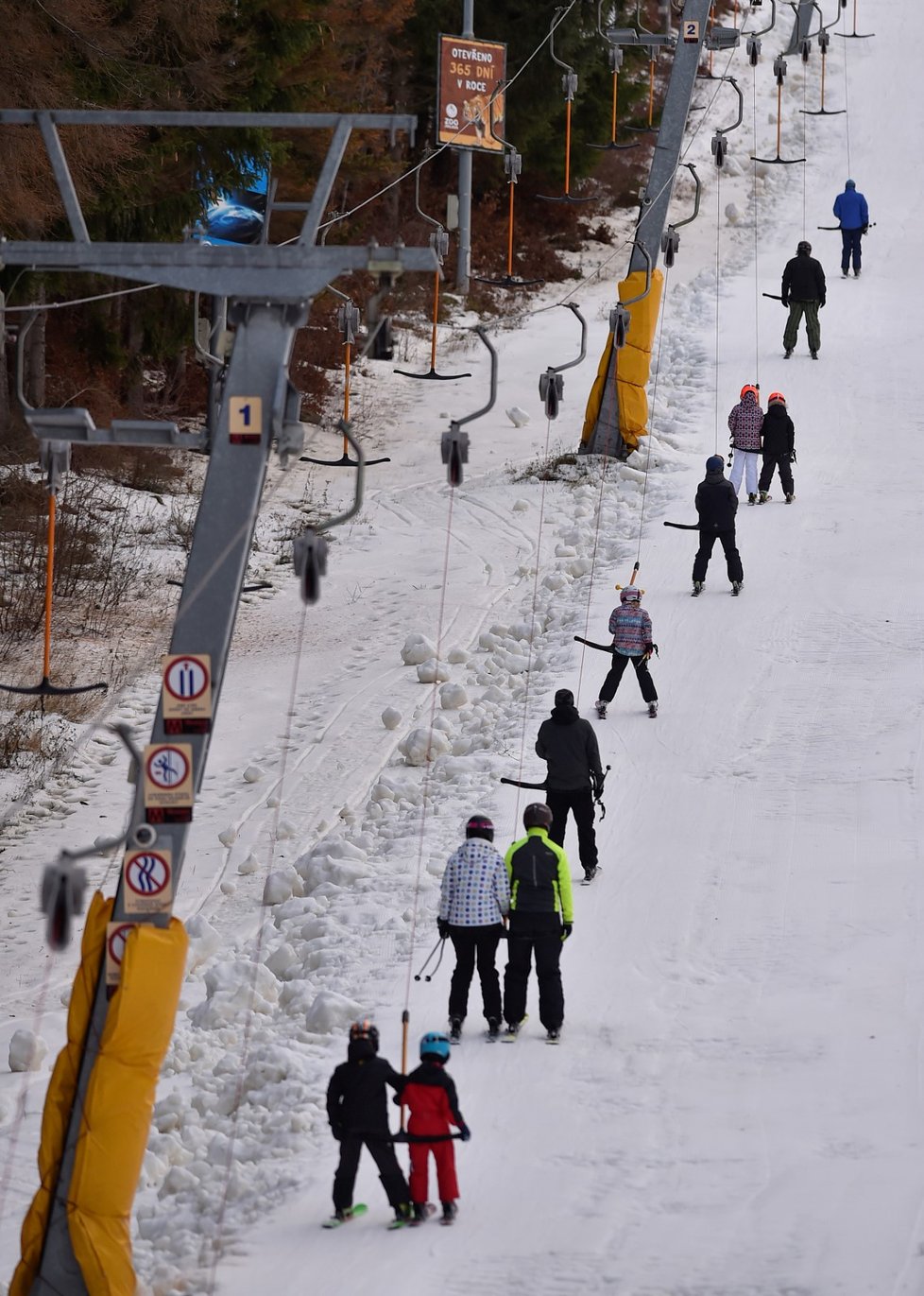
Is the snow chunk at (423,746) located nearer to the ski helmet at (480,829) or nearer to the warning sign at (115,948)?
the ski helmet at (480,829)

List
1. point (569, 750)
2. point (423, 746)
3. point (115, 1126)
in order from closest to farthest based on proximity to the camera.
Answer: point (115, 1126)
point (569, 750)
point (423, 746)

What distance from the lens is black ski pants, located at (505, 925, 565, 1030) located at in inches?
441

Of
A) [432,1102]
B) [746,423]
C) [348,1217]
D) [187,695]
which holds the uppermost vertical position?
[746,423]

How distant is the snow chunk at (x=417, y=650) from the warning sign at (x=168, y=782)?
34.6ft

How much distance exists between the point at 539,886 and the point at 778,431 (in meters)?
11.0

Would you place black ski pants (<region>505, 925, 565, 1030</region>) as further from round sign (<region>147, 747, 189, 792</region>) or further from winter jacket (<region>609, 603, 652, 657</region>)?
winter jacket (<region>609, 603, 652, 657</region>)

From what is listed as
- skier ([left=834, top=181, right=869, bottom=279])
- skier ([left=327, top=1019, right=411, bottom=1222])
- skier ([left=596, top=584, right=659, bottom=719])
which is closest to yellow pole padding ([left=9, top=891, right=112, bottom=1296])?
skier ([left=327, top=1019, right=411, bottom=1222])

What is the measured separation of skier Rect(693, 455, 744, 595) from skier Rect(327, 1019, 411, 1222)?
31.6 feet

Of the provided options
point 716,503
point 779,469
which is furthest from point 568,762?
point 779,469

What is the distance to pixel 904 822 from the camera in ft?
47.1

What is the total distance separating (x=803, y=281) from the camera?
2548cm

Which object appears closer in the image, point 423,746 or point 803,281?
point 423,746

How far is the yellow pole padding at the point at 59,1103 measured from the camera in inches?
342

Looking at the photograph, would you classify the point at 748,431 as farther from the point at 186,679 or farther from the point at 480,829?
the point at 186,679
